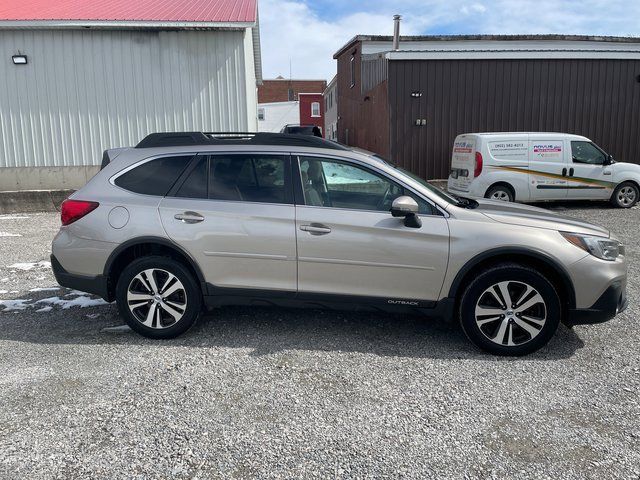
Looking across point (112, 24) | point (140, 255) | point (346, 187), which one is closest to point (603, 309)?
point (346, 187)

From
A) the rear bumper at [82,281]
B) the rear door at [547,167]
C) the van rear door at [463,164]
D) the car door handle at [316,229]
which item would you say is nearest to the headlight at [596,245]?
the car door handle at [316,229]

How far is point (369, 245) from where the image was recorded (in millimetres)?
4199

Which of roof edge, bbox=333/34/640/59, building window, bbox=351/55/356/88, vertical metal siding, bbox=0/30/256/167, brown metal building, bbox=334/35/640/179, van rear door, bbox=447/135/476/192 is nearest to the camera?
van rear door, bbox=447/135/476/192

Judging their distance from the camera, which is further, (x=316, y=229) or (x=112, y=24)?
(x=112, y=24)

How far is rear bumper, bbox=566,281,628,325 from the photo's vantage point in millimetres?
4090

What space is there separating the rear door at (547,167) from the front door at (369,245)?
333 inches

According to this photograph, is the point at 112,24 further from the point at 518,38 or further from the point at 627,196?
the point at 518,38

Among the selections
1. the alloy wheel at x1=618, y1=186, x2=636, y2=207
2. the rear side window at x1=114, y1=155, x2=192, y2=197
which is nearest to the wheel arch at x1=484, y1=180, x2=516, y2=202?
the alloy wheel at x1=618, y1=186, x2=636, y2=207

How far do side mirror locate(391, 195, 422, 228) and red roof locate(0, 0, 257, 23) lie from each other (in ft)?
29.5

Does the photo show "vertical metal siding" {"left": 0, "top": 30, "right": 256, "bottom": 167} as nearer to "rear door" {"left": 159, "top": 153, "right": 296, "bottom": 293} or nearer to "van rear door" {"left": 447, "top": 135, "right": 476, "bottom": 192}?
"van rear door" {"left": 447, "top": 135, "right": 476, "bottom": 192}

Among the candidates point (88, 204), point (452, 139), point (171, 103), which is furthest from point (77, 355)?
point (452, 139)

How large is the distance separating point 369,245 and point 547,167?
9.00 metres

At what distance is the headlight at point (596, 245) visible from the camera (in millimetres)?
4125

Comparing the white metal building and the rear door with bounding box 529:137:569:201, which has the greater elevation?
the white metal building
